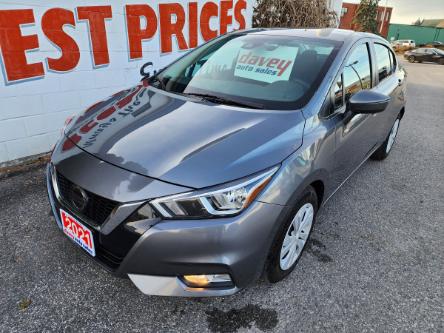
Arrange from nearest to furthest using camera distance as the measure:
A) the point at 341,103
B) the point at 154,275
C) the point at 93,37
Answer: the point at 154,275 → the point at 341,103 → the point at 93,37

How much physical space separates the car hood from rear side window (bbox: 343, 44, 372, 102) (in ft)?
2.40

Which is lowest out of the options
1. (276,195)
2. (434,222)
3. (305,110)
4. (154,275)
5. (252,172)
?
(434,222)

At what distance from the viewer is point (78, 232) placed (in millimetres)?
1863

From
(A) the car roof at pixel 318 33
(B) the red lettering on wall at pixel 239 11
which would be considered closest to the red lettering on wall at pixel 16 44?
(A) the car roof at pixel 318 33

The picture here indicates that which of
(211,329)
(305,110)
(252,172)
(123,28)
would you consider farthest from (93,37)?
(211,329)

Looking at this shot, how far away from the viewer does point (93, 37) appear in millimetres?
4078

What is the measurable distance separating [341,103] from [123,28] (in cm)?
311

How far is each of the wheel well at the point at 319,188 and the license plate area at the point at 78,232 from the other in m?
1.34

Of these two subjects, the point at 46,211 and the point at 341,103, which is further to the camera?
→ the point at 46,211

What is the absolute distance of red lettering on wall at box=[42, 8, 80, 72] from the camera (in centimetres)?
367

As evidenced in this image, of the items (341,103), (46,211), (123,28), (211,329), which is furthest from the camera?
(123,28)

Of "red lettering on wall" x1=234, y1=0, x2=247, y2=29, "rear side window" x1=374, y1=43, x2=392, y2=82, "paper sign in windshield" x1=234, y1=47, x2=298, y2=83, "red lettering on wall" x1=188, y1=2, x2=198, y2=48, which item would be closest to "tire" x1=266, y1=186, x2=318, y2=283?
"paper sign in windshield" x1=234, y1=47, x2=298, y2=83

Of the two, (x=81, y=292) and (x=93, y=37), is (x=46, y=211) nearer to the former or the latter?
(x=81, y=292)

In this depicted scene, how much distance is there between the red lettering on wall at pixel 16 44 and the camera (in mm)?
3377
